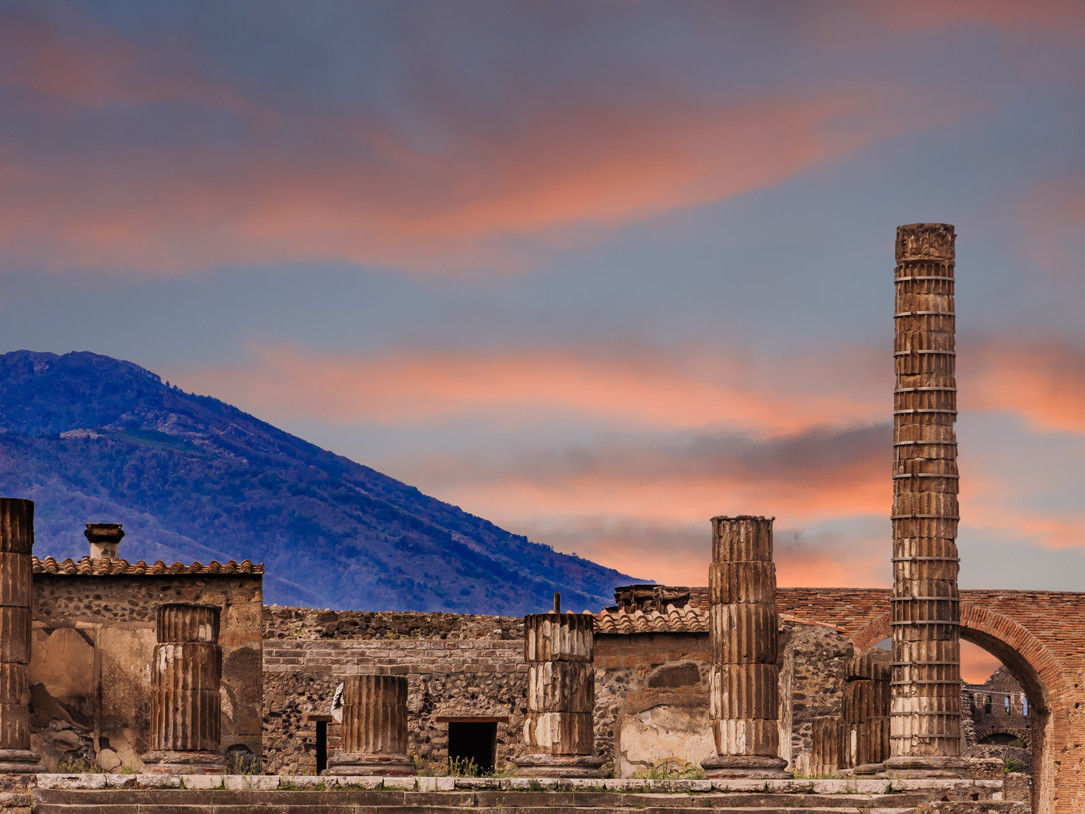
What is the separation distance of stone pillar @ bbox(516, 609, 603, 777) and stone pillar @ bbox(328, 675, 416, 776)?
4.30 ft

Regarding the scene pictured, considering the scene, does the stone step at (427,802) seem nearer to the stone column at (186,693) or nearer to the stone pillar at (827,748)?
the stone column at (186,693)

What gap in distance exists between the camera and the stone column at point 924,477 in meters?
21.8

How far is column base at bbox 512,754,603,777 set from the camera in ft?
64.5

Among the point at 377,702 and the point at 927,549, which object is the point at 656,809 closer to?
the point at 377,702

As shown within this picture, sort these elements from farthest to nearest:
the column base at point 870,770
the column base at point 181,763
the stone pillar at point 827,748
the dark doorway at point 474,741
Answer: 1. the dark doorway at point 474,741
2. the stone pillar at point 827,748
3. the column base at point 870,770
4. the column base at point 181,763

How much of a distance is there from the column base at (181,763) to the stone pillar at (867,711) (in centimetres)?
748

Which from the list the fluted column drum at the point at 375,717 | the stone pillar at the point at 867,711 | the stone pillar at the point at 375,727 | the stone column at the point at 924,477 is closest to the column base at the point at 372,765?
the stone pillar at the point at 375,727

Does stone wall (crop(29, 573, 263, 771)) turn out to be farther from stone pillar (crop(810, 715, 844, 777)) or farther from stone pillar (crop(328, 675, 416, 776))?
stone pillar (crop(810, 715, 844, 777))

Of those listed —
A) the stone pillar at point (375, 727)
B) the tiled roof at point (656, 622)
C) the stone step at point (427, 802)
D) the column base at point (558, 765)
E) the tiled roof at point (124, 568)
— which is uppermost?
the tiled roof at point (124, 568)

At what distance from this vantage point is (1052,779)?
36562 millimetres

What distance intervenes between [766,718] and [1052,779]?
62.0ft

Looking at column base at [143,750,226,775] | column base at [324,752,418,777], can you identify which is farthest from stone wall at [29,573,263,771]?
column base at [324,752,418,777]

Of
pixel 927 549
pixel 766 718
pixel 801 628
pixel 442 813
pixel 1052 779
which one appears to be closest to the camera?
pixel 442 813

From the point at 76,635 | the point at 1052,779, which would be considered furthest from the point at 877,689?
the point at 1052,779
